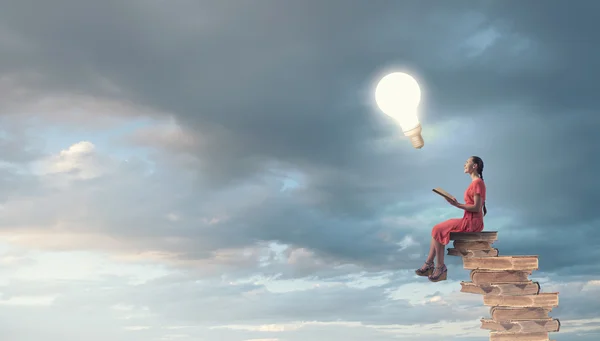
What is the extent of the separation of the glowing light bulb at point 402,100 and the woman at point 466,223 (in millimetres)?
2691

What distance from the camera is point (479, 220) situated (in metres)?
12.0

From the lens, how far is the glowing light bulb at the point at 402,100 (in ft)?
32.4

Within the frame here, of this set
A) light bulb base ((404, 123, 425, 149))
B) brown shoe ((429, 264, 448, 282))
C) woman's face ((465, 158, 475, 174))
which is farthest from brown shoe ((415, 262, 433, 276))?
light bulb base ((404, 123, 425, 149))

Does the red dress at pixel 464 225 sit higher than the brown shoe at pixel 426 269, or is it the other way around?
the red dress at pixel 464 225

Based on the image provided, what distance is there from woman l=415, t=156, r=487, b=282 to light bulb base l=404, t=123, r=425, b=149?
266 cm

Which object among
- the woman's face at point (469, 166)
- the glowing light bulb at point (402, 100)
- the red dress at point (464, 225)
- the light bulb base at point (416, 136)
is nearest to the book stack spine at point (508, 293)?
the red dress at point (464, 225)

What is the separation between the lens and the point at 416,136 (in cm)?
984

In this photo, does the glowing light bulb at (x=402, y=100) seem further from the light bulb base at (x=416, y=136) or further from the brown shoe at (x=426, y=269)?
the brown shoe at (x=426, y=269)

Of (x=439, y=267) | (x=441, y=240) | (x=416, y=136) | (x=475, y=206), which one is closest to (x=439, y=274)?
(x=439, y=267)

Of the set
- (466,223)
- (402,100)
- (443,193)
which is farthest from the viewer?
(466,223)

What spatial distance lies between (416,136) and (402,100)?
685mm

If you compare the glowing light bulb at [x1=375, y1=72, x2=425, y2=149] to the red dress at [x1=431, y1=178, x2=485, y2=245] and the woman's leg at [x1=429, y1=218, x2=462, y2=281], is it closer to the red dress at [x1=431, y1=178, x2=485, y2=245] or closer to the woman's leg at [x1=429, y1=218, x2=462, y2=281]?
the red dress at [x1=431, y1=178, x2=485, y2=245]

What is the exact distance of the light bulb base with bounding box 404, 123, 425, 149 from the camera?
32.3 feet

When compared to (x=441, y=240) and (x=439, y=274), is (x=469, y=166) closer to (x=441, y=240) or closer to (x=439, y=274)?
(x=441, y=240)
